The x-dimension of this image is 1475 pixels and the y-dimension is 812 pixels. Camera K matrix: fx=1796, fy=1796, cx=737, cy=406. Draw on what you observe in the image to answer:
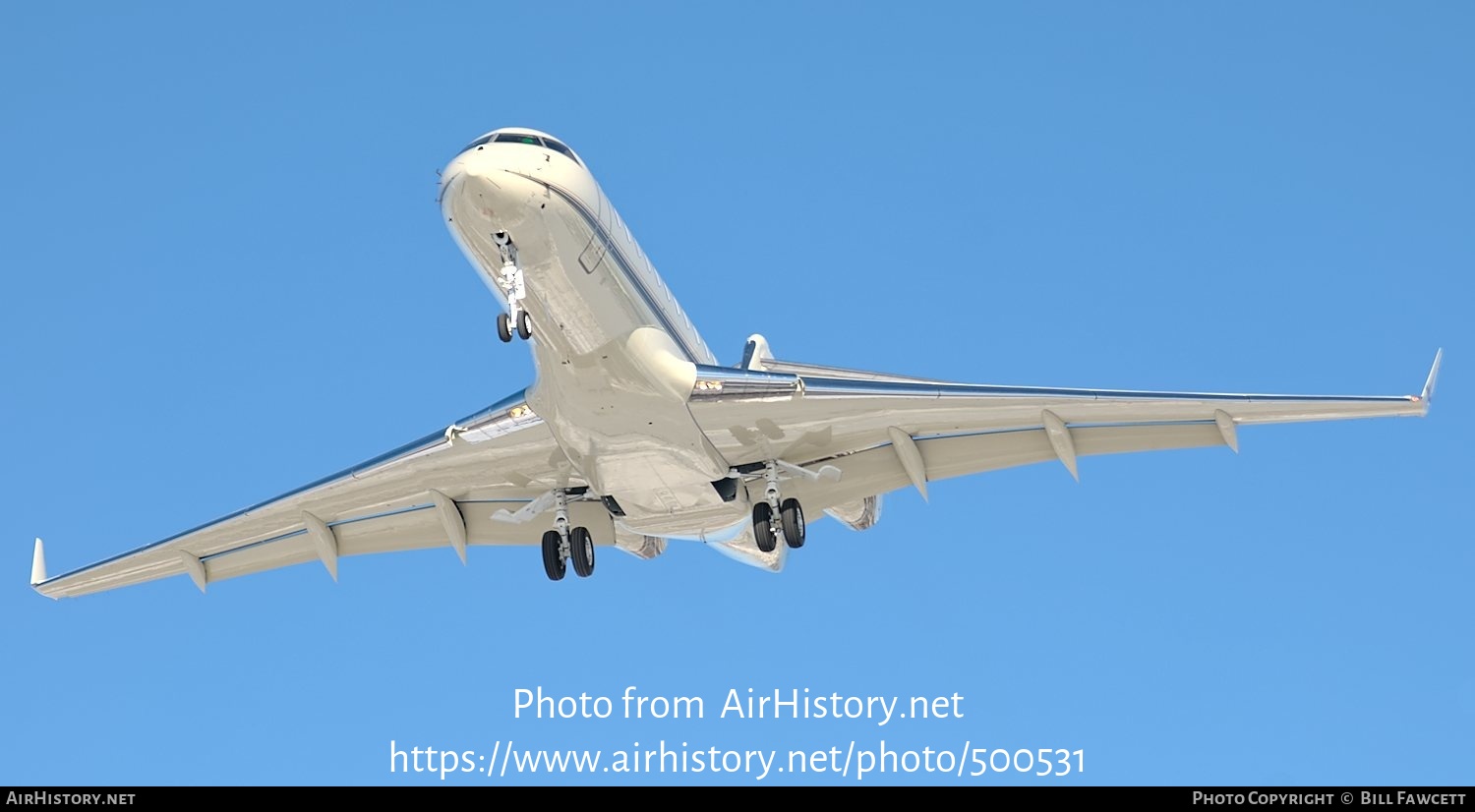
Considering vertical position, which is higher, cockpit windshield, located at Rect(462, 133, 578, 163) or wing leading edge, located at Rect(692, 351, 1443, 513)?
cockpit windshield, located at Rect(462, 133, 578, 163)

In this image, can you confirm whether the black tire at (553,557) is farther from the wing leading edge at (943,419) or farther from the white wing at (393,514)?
the wing leading edge at (943,419)

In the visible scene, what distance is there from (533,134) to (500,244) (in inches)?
72.4

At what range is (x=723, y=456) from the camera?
98.2 ft

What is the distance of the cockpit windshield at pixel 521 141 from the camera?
1003 inches

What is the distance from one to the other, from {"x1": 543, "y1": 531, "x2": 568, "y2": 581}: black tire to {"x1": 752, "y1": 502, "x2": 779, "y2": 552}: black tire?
139 inches

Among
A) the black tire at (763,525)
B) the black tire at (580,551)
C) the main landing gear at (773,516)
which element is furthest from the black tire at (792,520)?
the black tire at (580,551)

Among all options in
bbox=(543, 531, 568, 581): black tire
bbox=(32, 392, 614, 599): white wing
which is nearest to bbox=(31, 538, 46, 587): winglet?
bbox=(32, 392, 614, 599): white wing

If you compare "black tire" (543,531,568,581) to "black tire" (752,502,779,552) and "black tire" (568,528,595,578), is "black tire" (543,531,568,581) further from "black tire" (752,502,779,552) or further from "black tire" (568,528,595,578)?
"black tire" (752,502,779,552)

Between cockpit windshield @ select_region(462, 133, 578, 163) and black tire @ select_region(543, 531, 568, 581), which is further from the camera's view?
black tire @ select_region(543, 531, 568, 581)

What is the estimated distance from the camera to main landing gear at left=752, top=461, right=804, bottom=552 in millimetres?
30266

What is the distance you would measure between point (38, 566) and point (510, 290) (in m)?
14.8

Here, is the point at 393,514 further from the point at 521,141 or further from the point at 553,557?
the point at 521,141
